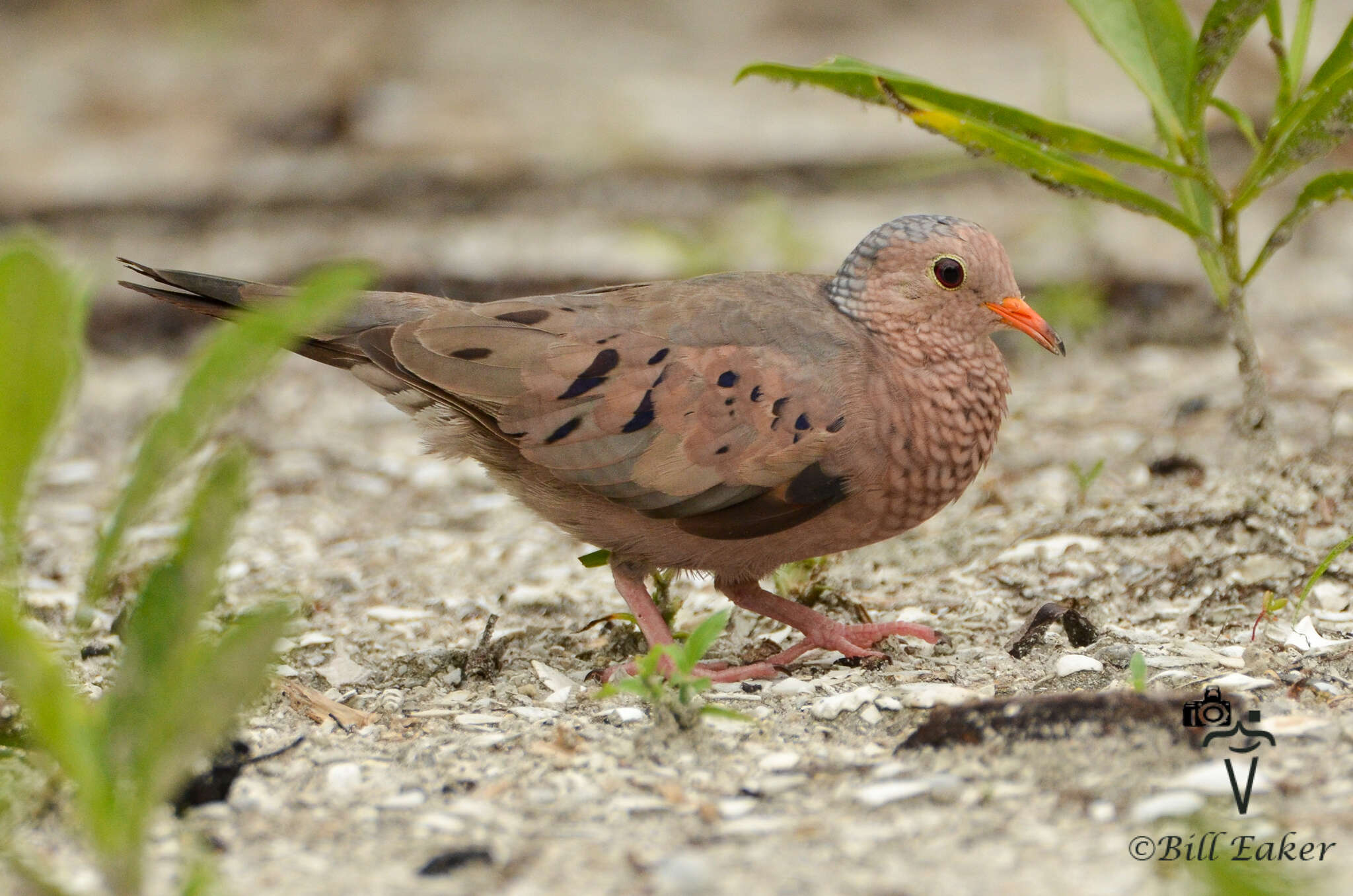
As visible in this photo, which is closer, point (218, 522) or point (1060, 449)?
point (218, 522)

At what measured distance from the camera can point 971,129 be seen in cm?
339

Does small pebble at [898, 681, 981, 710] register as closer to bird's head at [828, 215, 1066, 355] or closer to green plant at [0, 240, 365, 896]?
bird's head at [828, 215, 1066, 355]

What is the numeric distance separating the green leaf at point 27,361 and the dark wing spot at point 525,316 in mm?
1627

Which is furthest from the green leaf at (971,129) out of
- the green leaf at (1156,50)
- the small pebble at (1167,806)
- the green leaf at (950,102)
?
the small pebble at (1167,806)

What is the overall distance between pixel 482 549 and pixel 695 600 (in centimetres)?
84

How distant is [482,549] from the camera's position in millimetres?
4551

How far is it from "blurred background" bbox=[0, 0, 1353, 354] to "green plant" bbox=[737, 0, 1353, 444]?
11.9 ft

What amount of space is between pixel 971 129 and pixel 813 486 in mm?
1018

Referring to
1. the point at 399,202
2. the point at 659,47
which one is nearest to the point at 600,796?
the point at 399,202

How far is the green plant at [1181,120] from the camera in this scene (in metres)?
3.39

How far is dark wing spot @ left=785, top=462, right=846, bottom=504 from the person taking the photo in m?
3.15

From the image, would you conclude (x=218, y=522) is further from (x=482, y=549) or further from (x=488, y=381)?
(x=482, y=549)

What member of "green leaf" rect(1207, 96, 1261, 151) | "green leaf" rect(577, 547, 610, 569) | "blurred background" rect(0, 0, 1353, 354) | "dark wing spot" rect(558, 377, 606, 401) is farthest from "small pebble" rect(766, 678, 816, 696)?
"blurred background" rect(0, 0, 1353, 354)

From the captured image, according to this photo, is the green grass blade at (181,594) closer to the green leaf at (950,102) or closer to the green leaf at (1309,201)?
the green leaf at (950,102)
